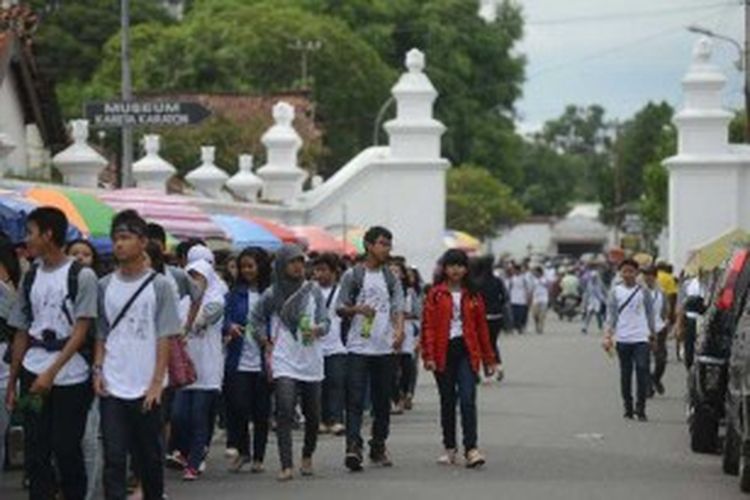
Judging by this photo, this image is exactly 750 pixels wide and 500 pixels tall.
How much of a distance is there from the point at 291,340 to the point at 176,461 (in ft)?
4.92

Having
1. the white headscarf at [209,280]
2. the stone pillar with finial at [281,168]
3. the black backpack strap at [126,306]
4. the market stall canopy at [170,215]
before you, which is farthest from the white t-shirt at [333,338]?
the stone pillar with finial at [281,168]

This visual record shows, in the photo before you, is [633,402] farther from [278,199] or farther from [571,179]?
[571,179]

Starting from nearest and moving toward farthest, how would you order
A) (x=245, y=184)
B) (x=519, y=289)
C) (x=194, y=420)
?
1. (x=194, y=420)
2. (x=245, y=184)
3. (x=519, y=289)

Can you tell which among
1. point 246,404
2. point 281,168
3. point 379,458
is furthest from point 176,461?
point 281,168

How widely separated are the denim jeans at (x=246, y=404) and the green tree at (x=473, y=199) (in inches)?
2488

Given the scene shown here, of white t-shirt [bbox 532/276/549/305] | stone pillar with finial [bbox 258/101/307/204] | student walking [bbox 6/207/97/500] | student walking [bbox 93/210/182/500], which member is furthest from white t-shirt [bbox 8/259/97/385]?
white t-shirt [bbox 532/276/549/305]

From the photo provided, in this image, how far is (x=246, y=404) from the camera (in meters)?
16.9

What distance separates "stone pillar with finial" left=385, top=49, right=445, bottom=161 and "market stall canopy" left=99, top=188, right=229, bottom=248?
21478 millimetres

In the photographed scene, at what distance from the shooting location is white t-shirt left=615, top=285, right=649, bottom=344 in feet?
71.8

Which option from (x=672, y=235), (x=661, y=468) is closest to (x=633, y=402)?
(x=661, y=468)

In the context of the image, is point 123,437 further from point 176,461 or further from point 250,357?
point 250,357

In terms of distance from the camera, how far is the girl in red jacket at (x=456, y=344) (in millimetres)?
16781

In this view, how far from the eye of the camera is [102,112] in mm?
26406

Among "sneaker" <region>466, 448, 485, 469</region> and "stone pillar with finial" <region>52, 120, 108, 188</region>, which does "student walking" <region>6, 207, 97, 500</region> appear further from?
"stone pillar with finial" <region>52, 120, 108, 188</region>
